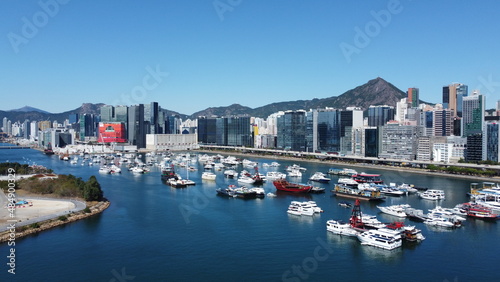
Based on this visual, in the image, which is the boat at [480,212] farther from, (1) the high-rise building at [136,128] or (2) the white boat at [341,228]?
(1) the high-rise building at [136,128]

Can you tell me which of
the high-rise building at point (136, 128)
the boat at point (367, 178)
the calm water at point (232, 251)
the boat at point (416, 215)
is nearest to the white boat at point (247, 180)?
the boat at point (367, 178)

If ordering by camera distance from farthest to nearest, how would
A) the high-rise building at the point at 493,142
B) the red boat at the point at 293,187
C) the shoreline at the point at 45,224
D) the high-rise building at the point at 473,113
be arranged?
the high-rise building at the point at 473,113, the high-rise building at the point at 493,142, the red boat at the point at 293,187, the shoreline at the point at 45,224

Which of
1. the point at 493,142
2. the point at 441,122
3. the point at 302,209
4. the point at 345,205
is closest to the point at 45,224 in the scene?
the point at 302,209

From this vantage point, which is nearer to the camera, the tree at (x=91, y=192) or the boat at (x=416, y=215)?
the boat at (x=416, y=215)

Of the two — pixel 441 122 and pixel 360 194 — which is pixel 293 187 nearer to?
pixel 360 194

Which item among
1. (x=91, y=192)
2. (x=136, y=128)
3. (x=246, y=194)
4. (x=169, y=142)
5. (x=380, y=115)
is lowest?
(x=246, y=194)

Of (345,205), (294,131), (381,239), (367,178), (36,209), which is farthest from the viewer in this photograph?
(294,131)
